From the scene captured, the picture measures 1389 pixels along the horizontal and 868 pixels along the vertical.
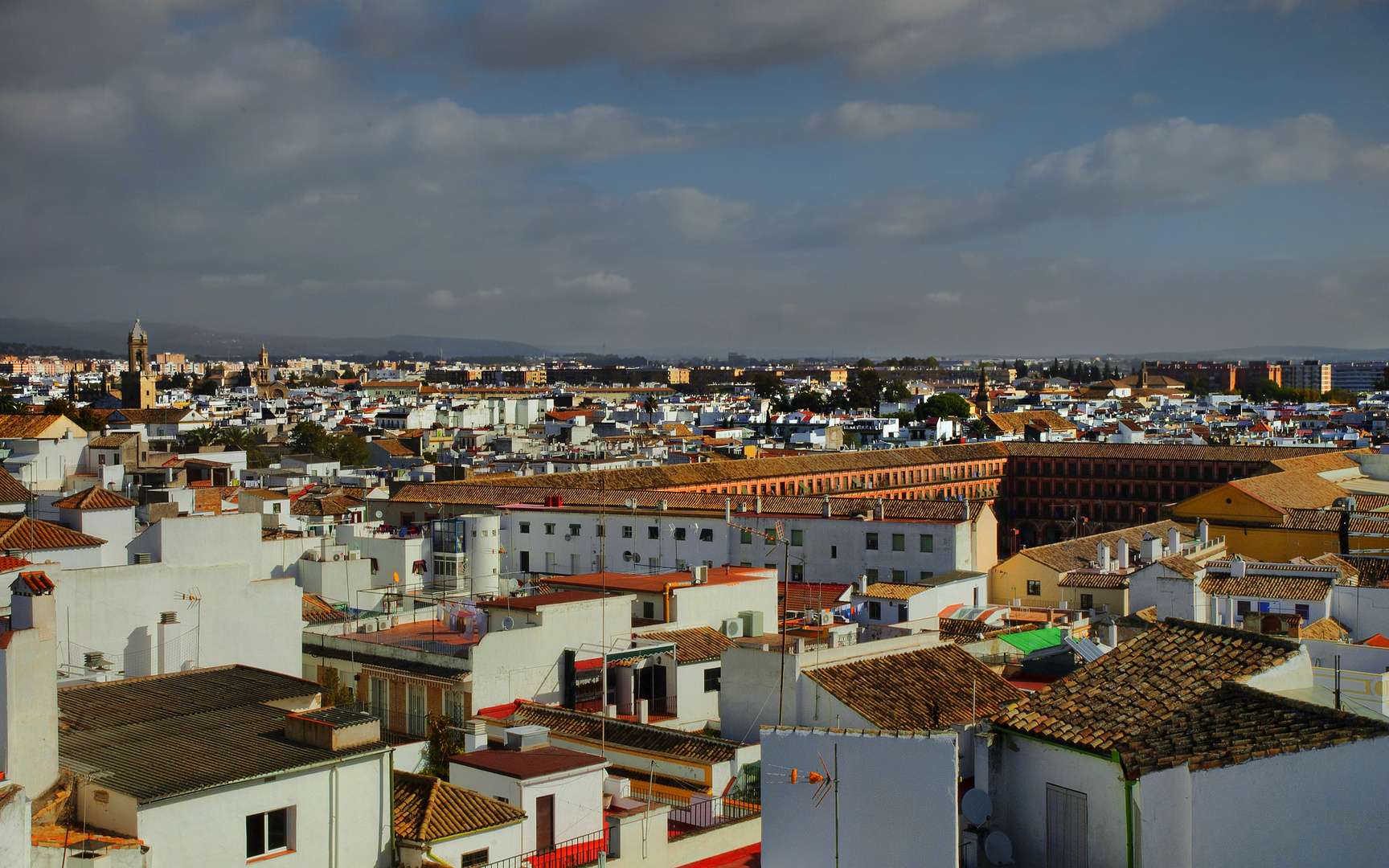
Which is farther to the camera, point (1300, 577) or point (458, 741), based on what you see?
point (1300, 577)

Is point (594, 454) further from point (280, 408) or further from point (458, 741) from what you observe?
point (280, 408)

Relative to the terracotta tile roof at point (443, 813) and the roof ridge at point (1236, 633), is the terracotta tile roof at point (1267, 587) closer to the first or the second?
the roof ridge at point (1236, 633)

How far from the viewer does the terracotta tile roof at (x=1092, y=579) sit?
31.0m

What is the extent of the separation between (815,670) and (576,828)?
3.40 metres

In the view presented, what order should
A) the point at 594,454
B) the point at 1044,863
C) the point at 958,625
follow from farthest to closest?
the point at 594,454 → the point at 958,625 → the point at 1044,863

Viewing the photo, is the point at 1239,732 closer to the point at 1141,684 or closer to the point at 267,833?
the point at 1141,684

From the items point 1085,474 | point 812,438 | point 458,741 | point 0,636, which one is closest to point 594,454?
point 812,438

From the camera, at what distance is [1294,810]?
25.2 feet

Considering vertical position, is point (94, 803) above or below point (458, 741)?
above

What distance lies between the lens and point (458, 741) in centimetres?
1544

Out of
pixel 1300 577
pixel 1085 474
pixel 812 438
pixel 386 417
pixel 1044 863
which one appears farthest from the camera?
pixel 386 417

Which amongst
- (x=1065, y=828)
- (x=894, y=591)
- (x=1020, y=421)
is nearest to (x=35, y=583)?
(x=1065, y=828)

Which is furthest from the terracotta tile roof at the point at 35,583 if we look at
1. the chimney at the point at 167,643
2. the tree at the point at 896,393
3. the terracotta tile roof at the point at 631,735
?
the tree at the point at 896,393

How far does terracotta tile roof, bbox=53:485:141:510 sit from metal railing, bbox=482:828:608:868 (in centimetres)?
1622
